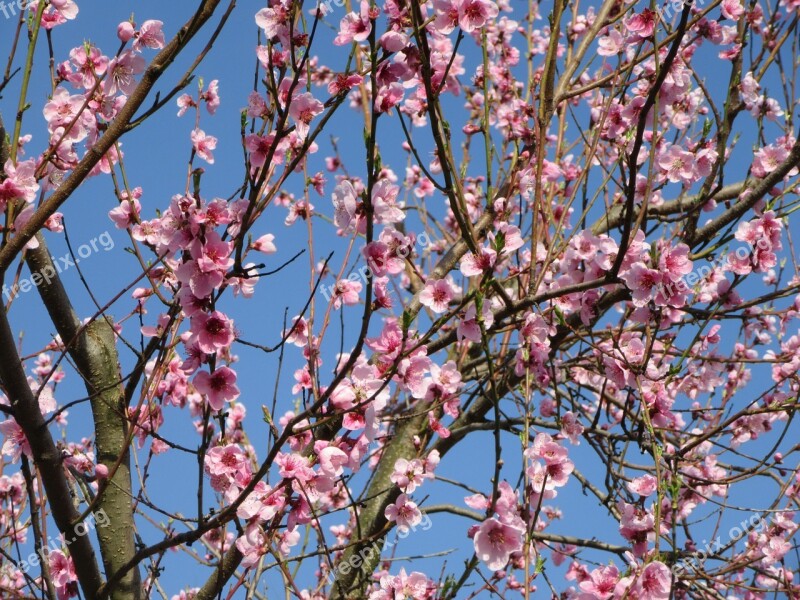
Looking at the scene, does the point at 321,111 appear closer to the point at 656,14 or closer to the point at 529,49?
the point at 656,14

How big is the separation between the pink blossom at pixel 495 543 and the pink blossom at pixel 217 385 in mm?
896

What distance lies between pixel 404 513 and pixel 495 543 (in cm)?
51

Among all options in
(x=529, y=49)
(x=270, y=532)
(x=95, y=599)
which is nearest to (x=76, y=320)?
(x=95, y=599)

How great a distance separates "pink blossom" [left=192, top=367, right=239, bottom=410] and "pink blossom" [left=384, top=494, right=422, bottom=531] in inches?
28.9

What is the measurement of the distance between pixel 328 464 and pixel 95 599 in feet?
3.57

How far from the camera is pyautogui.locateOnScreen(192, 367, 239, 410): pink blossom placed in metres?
2.30

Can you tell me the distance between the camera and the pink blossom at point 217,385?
2.30 m

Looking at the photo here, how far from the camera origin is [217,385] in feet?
7.66

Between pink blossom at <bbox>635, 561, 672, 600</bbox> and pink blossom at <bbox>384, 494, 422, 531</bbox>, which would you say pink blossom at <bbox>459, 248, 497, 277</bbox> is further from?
pink blossom at <bbox>635, 561, 672, 600</bbox>

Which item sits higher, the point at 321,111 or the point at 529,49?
the point at 529,49

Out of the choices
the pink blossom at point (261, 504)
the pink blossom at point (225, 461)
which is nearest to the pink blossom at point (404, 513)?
Result: the pink blossom at point (261, 504)

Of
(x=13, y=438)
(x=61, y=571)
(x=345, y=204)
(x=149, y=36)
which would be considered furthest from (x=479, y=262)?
(x=61, y=571)

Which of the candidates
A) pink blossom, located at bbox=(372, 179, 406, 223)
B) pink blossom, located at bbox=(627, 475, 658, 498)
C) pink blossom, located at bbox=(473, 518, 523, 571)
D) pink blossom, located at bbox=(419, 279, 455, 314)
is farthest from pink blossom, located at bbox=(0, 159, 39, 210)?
pink blossom, located at bbox=(627, 475, 658, 498)

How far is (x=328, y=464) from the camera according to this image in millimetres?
2291
